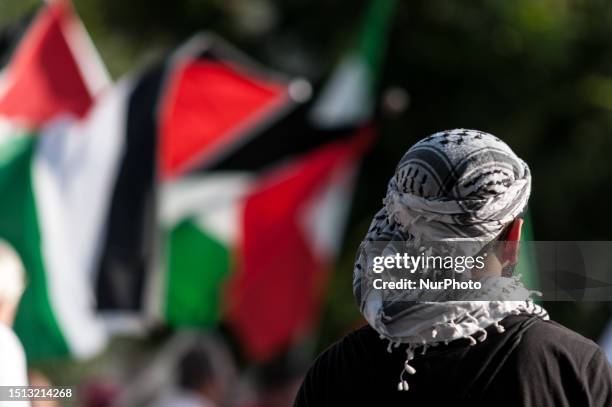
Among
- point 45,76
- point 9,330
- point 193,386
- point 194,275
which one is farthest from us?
point 194,275

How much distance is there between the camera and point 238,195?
796cm

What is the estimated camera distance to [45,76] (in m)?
7.52

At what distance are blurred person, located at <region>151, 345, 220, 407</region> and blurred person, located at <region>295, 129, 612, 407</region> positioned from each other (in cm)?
412

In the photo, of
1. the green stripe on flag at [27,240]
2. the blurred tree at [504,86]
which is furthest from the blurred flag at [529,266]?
the blurred tree at [504,86]

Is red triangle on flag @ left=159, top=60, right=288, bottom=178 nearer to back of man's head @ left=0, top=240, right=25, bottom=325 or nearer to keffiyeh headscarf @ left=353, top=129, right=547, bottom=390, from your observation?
back of man's head @ left=0, top=240, right=25, bottom=325

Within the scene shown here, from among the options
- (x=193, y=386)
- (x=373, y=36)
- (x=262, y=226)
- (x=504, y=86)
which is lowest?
(x=193, y=386)

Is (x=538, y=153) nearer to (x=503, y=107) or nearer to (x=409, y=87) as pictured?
(x=503, y=107)

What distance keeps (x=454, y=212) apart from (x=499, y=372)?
284 millimetres

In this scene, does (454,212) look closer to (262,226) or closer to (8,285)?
(8,285)

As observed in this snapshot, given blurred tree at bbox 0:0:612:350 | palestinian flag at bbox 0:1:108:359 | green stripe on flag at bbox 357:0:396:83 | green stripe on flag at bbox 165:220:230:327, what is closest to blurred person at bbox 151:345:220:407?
palestinian flag at bbox 0:1:108:359

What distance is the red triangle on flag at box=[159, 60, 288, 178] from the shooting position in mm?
7957

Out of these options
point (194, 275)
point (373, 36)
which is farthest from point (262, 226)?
point (373, 36)

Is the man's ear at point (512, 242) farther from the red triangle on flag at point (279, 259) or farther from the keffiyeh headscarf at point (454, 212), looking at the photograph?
the red triangle on flag at point (279, 259)

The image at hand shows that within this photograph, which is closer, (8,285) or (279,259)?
(8,285)
